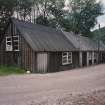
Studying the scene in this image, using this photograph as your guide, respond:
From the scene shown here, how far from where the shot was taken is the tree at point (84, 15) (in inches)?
2311

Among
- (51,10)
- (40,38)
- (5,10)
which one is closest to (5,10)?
(5,10)

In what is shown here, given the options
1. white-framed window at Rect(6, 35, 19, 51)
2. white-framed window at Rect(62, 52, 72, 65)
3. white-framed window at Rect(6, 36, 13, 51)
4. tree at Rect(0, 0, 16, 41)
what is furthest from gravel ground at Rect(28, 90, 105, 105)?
tree at Rect(0, 0, 16, 41)

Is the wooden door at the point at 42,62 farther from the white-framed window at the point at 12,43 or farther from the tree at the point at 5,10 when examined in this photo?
the tree at the point at 5,10

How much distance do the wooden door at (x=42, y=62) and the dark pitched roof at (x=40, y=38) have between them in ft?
2.02

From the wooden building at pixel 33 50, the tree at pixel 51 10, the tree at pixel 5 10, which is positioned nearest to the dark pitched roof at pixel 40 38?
the wooden building at pixel 33 50

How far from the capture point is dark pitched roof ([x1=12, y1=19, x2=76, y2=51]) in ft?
89.7

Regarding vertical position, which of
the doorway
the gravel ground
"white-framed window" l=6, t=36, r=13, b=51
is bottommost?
the gravel ground

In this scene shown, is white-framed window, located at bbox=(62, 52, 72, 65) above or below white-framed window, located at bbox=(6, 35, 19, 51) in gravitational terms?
below

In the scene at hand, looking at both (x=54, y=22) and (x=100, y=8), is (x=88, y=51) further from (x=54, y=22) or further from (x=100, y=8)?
(x=100, y=8)

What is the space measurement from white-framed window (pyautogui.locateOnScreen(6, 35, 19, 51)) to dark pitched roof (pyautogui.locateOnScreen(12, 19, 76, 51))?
1.20 m

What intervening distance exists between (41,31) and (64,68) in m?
5.16

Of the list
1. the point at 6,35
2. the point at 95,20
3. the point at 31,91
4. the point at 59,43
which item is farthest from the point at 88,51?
the point at 31,91

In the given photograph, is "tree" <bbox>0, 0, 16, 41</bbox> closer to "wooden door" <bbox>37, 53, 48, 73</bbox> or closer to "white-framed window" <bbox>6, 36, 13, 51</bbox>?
"white-framed window" <bbox>6, 36, 13, 51</bbox>

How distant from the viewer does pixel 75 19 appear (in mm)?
59344
